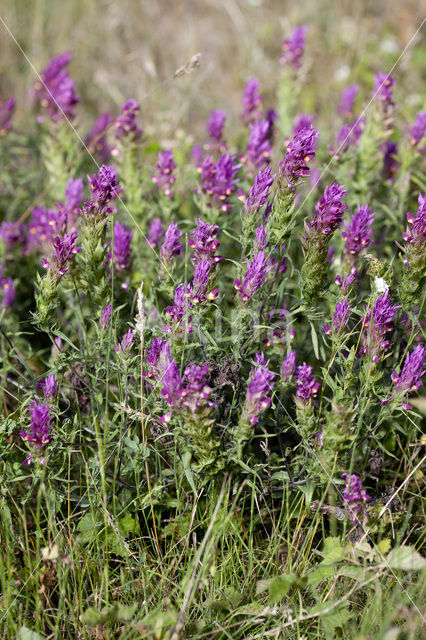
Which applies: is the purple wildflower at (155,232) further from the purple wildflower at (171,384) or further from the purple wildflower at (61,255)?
the purple wildflower at (171,384)

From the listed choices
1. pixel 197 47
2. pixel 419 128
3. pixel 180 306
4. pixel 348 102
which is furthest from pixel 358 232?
pixel 197 47

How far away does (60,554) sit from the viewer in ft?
7.70

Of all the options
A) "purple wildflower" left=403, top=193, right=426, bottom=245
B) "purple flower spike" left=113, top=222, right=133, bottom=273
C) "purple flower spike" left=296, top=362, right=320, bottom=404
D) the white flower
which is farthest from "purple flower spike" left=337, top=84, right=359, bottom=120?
"purple flower spike" left=296, top=362, right=320, bottom=404

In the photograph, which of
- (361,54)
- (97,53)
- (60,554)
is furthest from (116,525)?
(97,53)

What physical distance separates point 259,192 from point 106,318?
0.80 m

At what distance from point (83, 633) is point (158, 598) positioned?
0.29m

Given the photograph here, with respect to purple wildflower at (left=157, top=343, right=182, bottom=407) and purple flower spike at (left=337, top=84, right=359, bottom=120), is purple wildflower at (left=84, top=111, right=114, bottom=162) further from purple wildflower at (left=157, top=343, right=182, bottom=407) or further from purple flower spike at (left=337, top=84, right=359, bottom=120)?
purple wildflower at (left=157, top=343, right=182, bottom=407)

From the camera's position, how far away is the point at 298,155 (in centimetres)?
241

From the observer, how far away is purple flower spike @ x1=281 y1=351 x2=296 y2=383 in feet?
8.34

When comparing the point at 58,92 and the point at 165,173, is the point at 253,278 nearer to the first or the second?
the point at 165,173

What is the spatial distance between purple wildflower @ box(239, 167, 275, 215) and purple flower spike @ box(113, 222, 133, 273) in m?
0.69

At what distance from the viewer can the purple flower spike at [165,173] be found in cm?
331

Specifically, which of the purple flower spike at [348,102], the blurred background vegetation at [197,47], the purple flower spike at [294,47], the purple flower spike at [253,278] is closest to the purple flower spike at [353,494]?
the purple flower spike at [253,278]

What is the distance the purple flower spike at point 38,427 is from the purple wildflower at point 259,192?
1117mm
